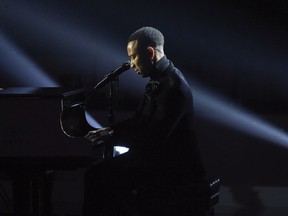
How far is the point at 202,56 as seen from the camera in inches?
157

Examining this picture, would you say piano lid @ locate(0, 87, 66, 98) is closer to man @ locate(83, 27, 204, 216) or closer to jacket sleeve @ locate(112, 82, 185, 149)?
man @ locate(83, 27, 204, 216)

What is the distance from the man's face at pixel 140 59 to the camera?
118 inches

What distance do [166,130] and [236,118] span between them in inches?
57.3

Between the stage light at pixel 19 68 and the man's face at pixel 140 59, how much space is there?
1159mm

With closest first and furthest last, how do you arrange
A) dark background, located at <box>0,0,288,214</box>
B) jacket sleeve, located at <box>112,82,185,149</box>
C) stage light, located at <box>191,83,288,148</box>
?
jacket sleeve, located at <box>112,82,185,149</box> → dark background, located at <box>0,0,288,214</box> → stage light, located at <box>191,83,288,148</box>

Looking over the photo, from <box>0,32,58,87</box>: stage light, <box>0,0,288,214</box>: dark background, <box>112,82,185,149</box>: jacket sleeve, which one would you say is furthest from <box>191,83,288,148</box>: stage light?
<box>112,82,185,149</box>: jacket sleeve

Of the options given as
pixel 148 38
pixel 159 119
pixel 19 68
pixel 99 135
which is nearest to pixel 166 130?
pixel 159 119

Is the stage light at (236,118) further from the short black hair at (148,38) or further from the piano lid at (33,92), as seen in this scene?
the piano lid at (33,92)

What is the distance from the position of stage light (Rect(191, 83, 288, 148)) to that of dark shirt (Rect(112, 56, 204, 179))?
117cm

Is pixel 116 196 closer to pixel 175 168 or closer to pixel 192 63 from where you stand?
pixel 175 168

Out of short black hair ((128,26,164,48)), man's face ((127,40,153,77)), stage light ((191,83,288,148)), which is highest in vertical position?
short black hair ((128,26,164,48))

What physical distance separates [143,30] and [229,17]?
39.8 inches

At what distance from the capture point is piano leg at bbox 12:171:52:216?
3.12 meters

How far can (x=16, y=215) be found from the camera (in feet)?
10.5
